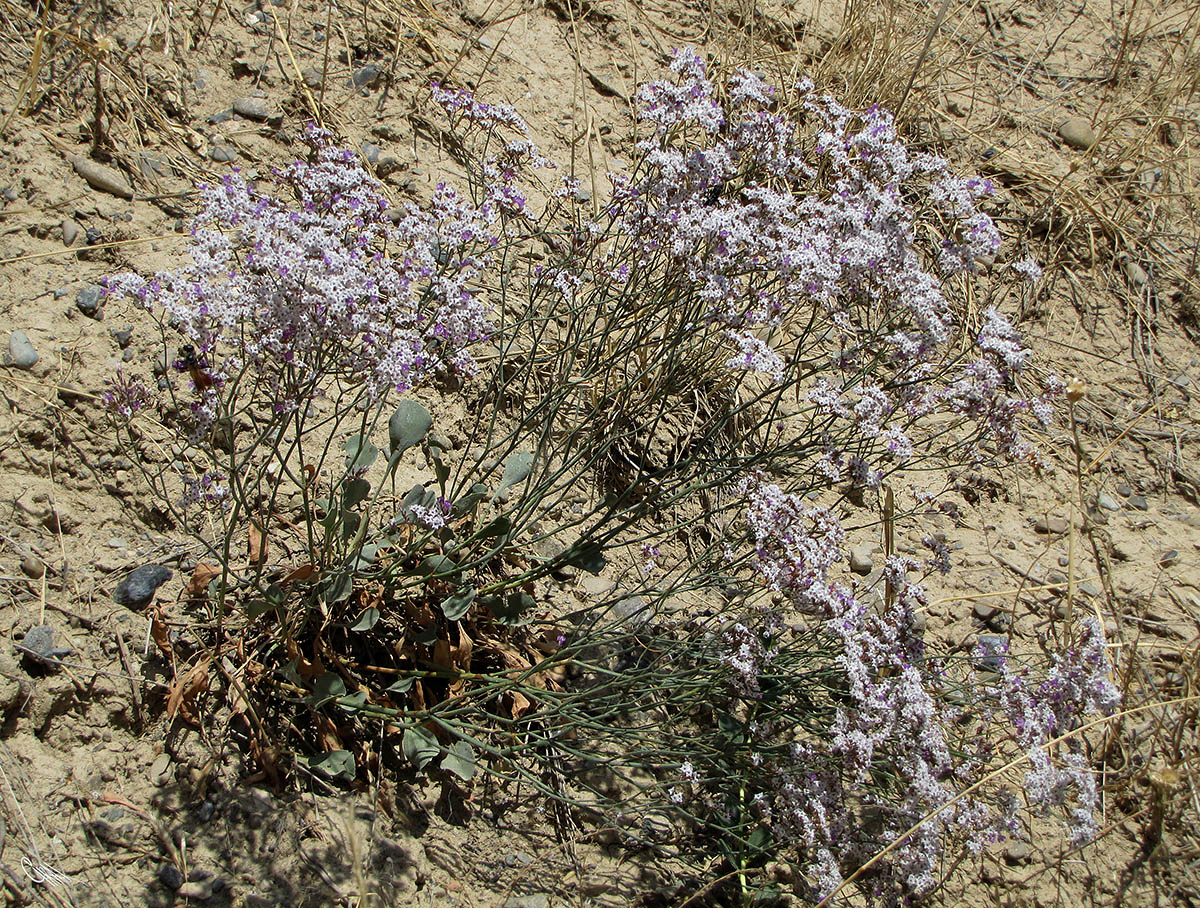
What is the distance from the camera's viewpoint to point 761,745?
8.79ft

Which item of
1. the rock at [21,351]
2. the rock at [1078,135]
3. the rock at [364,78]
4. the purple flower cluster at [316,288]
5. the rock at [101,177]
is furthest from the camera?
the rock at [1078,135]

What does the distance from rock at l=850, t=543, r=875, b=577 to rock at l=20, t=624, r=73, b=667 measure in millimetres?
3053

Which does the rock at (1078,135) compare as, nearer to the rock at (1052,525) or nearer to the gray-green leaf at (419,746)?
the rock at (1052,525)

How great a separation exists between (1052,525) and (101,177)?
14.8 ft

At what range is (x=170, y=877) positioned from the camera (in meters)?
2.36

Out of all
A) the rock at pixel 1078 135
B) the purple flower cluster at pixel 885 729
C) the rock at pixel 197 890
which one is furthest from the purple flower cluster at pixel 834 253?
the rock at pixel 1078 135

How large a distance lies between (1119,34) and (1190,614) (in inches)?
174

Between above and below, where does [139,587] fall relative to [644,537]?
below

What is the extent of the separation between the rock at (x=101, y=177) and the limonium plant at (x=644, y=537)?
2.57 ft

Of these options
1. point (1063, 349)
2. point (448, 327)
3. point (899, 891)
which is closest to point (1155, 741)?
point (899, 891)

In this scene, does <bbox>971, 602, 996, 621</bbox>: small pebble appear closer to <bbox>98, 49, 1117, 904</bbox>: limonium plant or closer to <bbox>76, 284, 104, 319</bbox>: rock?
<bbox>98, 49, 1117, 904</bbox>: limonium plant

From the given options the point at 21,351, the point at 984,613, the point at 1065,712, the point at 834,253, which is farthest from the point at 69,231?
the point at 984,613

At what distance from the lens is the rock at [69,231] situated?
11.0ft

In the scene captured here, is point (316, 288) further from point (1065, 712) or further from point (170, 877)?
point (1065, 712)
